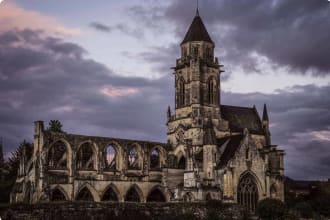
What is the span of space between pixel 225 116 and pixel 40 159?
79.8 ft

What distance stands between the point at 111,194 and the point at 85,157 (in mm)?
8609

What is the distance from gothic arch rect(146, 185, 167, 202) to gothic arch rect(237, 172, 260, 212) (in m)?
8.44

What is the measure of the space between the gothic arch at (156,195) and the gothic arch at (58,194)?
31.8 ft

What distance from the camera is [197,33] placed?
71.3 metres

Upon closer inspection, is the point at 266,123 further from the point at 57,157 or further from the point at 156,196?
the point at 57,157

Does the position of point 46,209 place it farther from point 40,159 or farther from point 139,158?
point 139,158

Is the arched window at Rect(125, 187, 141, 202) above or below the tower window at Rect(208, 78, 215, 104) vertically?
below

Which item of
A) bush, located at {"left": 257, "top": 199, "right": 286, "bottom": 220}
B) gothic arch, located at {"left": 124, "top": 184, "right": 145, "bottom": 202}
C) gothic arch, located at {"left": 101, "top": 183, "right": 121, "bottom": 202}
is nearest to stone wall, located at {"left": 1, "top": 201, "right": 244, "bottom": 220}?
bush, located at {"left": 257, "top": 199, "right": 286, "bottom": 220}

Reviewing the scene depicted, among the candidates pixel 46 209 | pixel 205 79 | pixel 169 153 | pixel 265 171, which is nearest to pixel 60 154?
pixel 169 153

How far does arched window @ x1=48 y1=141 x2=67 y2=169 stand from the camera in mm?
60000

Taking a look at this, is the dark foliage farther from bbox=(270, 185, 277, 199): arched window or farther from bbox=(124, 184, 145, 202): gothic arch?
bbox=(270, 185, 277, 199): arched window

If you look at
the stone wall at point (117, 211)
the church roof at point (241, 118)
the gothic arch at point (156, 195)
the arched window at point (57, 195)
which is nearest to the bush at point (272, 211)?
the stone wall at point (117, 211)

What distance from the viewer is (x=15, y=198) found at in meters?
59.7

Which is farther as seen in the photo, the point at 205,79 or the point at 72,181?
the point at 205,79
